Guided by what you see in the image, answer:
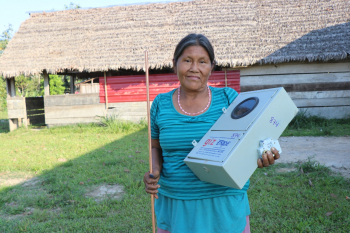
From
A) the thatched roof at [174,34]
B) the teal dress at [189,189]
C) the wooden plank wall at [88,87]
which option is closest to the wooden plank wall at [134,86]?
the thatched roof at [174,34]

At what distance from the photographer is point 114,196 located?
373 centimetres

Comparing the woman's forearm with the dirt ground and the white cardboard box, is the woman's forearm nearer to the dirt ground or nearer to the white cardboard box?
the white cardboard box

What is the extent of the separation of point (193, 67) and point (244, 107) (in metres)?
0.36

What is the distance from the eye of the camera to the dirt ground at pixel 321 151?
4414 millimetres

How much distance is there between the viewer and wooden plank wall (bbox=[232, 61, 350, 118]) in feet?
28.5

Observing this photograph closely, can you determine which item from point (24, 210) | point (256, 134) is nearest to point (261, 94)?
point (256, 134)

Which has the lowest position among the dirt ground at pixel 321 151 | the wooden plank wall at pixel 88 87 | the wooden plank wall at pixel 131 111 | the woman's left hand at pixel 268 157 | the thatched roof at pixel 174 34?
the dirt ground at pixel 321 151

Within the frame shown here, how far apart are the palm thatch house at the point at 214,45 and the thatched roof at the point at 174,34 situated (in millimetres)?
29

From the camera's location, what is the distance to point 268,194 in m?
3.47

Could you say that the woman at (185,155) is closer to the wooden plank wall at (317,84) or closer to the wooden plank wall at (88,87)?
the wooden plank wall at (317,84)

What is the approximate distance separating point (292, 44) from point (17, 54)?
887 cm

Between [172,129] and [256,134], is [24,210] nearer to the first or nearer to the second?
[172,129]

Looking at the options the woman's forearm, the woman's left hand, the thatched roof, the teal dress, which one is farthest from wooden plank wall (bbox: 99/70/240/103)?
the woman's left hand

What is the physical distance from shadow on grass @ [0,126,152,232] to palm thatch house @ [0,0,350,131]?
14.7 feet
